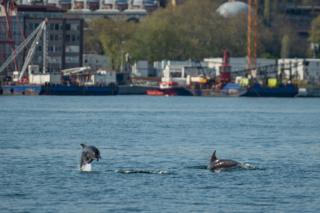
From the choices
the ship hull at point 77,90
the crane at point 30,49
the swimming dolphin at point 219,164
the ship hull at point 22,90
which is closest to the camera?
the swimming dolphin at point 219,164

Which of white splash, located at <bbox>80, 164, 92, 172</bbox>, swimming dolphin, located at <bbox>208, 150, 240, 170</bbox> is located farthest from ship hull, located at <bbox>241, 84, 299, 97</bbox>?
white splash, located at <bbox>80, 164, 92, 172</bbox>

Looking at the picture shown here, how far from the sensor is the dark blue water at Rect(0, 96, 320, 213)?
44.2 meters

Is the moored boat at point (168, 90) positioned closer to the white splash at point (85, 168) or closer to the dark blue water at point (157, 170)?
the dark blue water at point (157, 170)

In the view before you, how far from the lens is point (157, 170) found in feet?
174

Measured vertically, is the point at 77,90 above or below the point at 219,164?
below

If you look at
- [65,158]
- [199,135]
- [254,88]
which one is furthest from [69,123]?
[254,88]

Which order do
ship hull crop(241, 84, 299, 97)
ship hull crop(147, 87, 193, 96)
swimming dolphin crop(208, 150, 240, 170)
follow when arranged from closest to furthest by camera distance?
swimming dolphin crop(208, 150, 240, 170)
ship hull crop(241, 84, 299, 97)
ship hull crop(147, 87, 193, 96)

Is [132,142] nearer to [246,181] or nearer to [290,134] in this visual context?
[290,134]

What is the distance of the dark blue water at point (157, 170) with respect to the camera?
145 ft

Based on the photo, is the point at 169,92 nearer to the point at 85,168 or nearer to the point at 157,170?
the point at 157,170

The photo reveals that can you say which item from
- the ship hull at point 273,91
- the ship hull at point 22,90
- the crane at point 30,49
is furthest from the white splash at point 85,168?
the crane at point 30,49

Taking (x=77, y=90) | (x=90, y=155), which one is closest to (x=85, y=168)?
(x=90, y=155)

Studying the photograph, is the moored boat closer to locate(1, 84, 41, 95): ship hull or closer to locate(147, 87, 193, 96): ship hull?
locate(147, 87, 193, 96): ship hull

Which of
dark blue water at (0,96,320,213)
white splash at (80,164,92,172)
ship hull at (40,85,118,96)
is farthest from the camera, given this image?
ship hull at (40,85,118,96)
